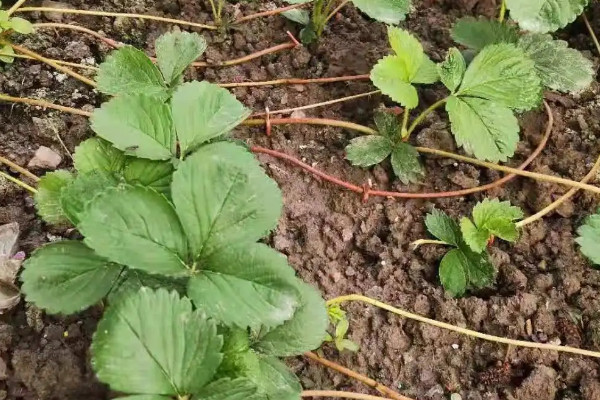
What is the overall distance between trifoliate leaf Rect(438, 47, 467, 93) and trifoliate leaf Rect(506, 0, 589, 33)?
149mm

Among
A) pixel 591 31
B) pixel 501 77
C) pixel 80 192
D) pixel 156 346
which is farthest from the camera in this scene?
pixel 591 31

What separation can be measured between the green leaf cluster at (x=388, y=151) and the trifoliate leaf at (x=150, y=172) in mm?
486

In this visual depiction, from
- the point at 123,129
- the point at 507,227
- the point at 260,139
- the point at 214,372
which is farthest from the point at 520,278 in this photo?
the point at 123,129

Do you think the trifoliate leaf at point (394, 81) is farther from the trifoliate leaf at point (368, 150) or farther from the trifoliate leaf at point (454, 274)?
the trifoliate leaf at point (454, 274)

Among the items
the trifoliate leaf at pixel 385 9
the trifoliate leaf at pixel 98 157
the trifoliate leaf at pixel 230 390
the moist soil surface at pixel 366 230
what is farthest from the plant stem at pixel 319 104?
the trifoliate leaf at pixel 230 390

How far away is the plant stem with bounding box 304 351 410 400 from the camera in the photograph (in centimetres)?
127

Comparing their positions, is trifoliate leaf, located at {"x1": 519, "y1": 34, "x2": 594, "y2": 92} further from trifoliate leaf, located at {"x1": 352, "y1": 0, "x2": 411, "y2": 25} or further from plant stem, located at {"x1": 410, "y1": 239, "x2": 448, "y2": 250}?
plant stem, located at {"x1": 410, "y1": 239, "x2": 448, "y2": 250}

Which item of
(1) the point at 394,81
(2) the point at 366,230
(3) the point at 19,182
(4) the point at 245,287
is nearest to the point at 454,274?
(2) the point at 366,230

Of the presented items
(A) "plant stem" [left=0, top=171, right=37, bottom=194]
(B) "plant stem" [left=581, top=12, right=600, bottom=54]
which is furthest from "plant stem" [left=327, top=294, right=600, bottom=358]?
(B) "plant stem" [left=581, top=12, right=600, bottom=54]

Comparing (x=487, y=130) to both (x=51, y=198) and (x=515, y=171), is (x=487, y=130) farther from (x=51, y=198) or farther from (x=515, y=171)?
(x=51, y=198)

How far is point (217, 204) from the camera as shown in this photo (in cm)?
104

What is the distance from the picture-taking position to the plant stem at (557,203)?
1.52 metres

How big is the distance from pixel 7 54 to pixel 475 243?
1139mm

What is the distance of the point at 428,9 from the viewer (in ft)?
6.07
